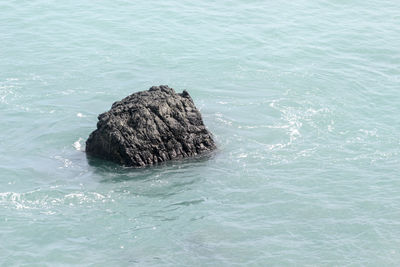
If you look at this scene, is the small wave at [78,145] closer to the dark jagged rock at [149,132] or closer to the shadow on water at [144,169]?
the dark jagged rock at [149,132]

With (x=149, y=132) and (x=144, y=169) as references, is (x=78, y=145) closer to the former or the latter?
(x=149, y=132)

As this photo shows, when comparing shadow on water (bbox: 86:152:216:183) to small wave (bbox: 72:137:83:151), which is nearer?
shadow on water (bbox: 86:152:216:183)

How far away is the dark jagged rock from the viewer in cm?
4266

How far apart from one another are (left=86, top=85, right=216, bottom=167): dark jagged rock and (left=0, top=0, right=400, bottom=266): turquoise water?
1.12 meters

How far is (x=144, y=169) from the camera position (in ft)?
139

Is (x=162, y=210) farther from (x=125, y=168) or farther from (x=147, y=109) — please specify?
(x=147, y=109)

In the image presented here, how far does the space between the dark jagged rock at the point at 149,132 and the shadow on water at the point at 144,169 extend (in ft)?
1.46

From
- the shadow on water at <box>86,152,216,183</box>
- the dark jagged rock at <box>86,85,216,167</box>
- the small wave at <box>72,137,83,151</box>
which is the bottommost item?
the shadow on water at <box>86,152,216,183</box>

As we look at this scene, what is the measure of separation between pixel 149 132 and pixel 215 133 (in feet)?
19.6

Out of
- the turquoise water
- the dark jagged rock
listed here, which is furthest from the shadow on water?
the dark jagged rock

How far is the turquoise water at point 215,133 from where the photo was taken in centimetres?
3509

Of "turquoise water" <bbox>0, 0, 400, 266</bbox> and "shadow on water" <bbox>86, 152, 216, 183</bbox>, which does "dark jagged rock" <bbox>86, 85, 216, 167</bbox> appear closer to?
"shadow on water" <bbox>86, 152, 216, 183</bbox>

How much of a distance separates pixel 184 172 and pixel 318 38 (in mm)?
29680

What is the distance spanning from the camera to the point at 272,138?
4662 cm
